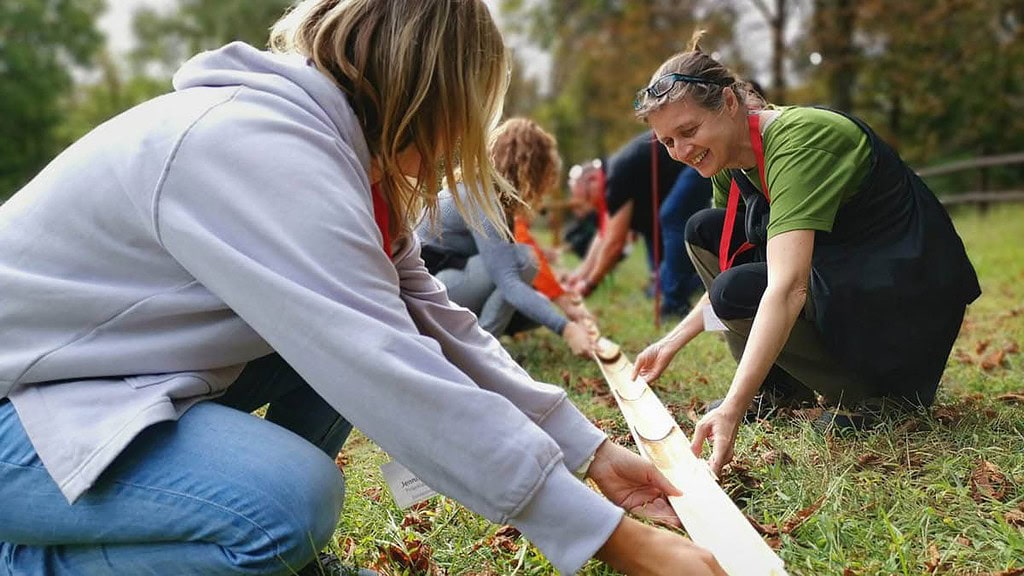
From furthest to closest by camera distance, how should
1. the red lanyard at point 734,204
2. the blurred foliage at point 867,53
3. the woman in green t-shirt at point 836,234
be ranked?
the blurred foliage at point 867,53 < the red lanyard at point 734,204 < the woman in green t-shirt at point 836,234

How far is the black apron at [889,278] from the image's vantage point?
251 centimetres

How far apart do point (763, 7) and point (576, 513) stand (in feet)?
61.8

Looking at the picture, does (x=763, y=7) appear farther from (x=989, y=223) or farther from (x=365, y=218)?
(x=365, y=218)

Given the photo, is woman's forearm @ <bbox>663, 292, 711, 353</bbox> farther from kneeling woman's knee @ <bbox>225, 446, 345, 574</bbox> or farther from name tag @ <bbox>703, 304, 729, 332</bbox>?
kneeling woman's knee @ <bbox>225, 446, 345, 574</bbox>

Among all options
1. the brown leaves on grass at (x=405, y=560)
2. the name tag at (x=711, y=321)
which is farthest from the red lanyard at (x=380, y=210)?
the name tag at (x=711, y=321)

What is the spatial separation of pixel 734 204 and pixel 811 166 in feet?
1.33

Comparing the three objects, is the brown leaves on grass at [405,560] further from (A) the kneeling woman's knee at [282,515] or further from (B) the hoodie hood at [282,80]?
(B) the hoodie hood at [282,80]

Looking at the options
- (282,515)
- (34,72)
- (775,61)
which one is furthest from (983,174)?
(34,72)

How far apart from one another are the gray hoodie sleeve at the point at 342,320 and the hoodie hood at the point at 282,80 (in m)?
0.12

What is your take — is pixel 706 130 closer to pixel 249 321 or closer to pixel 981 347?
pixel 249 321

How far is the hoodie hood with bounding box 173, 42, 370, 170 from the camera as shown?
5.19ft

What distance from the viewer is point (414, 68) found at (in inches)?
64.3

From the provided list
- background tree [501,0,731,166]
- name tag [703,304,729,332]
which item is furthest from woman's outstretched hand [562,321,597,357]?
background tree [501,0,731,166]

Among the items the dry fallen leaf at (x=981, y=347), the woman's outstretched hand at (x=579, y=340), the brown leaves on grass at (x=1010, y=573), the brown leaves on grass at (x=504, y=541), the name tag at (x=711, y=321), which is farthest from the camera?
the woman's outstretched hand at (x=579, y=340)
